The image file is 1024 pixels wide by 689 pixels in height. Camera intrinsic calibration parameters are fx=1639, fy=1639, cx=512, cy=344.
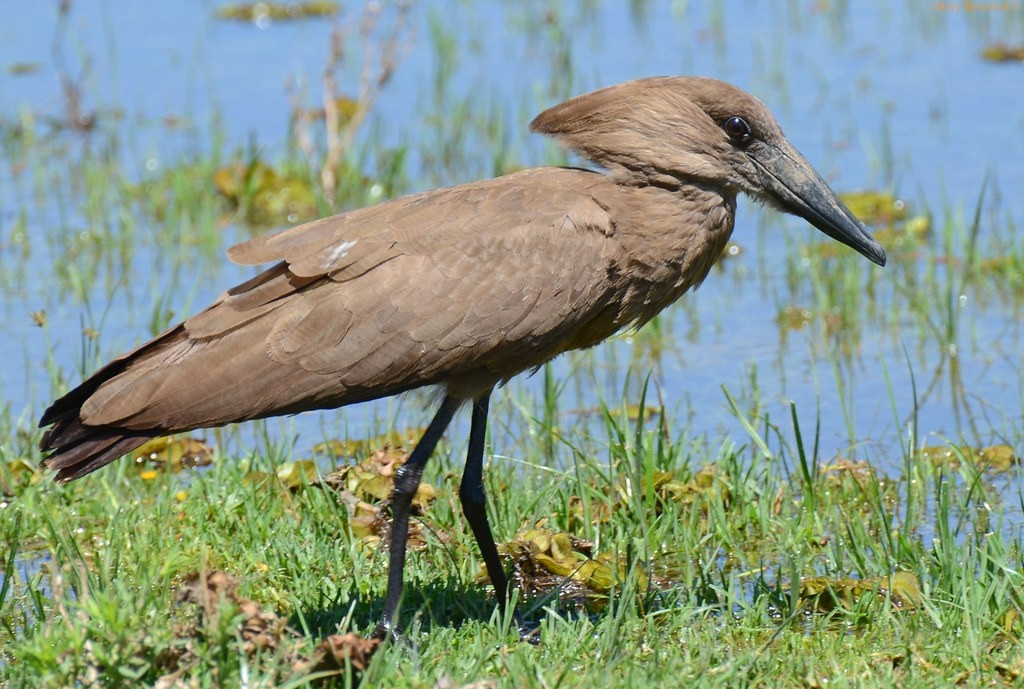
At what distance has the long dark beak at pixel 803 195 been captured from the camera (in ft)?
16.8

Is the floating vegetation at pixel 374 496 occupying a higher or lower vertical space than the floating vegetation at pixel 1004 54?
lower

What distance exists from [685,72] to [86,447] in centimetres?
685

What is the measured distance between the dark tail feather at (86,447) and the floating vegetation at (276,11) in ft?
27.5

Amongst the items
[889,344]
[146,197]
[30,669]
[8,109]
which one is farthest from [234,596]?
[8,109]

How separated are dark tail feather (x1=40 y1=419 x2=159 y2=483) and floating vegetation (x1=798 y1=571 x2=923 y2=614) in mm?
1996

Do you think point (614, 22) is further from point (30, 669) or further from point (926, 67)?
point (30, 669)

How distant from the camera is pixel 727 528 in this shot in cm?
545

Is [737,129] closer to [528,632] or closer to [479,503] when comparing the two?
[479,503]

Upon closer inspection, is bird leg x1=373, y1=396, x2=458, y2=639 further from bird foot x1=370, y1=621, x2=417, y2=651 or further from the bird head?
the bird head

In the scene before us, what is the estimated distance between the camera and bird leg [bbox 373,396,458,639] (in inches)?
191

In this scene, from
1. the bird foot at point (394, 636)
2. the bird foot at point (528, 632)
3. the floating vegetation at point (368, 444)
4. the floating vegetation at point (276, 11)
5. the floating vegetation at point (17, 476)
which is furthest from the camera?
the floating vegetation at point (276, 11)

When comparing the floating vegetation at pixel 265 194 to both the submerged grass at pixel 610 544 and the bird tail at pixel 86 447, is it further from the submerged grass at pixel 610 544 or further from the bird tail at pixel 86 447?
the bird tail at pixel 86 447

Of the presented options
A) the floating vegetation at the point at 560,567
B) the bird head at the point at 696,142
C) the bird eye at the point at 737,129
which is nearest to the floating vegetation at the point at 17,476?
the floating vegetation at the point at 560,567

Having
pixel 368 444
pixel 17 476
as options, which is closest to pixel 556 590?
pixel 368 444
